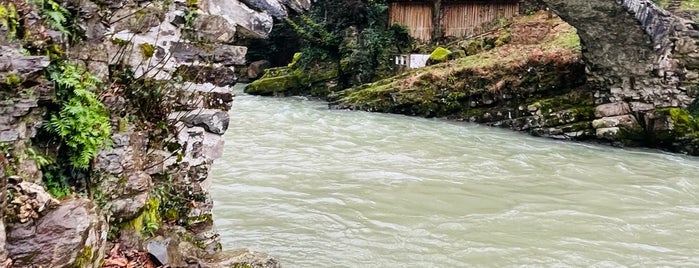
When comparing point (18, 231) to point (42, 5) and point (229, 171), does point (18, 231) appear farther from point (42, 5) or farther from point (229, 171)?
point (229, 171)

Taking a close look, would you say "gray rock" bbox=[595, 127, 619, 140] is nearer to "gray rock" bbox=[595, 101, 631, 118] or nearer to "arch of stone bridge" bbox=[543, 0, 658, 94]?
"gray rock" bbox=[595, 101, 631, 118]

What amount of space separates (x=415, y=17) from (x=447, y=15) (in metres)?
1.00

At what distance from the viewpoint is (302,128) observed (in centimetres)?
1150

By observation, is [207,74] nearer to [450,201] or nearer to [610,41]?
[450,201]

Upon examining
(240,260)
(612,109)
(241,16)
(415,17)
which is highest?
(415,17)

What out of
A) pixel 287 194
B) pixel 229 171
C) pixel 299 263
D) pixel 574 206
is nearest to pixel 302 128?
pixel 229 171

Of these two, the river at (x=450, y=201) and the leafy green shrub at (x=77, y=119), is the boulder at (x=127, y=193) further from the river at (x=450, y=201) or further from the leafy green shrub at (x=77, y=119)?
the river at (x=450, y=201)

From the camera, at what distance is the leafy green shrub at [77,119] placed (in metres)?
2.69

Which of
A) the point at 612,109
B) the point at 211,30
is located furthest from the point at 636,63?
the point at 211,30

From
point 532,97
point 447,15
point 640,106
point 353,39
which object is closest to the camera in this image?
point 640,106

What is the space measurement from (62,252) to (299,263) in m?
2.26

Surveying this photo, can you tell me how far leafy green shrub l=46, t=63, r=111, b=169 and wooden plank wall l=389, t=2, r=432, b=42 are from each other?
15.4 metres

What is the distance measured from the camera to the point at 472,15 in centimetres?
1720

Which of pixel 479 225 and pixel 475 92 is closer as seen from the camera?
pixel 479 225
